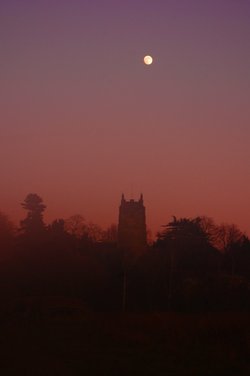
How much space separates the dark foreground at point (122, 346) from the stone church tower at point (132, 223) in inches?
2159

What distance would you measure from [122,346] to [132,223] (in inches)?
2638

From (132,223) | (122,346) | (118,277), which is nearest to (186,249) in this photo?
(118,277)

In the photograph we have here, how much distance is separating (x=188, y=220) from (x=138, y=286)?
17186 millimetres

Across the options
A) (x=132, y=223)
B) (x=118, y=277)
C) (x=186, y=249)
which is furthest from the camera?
(x=132, y=223)

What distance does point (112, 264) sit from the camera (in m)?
46.9

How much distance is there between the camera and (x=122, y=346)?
19.3 m

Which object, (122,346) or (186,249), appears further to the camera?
(186,249)

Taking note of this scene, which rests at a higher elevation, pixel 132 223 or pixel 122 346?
pixel 132 223

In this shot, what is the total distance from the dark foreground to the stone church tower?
180 ft

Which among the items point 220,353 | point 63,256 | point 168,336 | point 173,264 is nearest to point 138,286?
point 173,264

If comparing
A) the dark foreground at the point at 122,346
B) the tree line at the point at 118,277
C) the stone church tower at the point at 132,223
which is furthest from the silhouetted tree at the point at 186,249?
the stone church tower at the point at 132,223

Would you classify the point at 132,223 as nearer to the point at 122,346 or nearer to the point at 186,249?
the point at 186,249

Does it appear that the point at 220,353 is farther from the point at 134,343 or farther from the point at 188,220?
the point at 188,220

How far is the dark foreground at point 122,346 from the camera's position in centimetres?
1562
